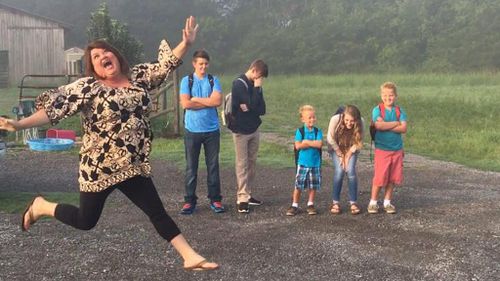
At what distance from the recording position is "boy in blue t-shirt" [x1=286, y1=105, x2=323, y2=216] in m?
7.06

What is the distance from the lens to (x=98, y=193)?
14.0 feet

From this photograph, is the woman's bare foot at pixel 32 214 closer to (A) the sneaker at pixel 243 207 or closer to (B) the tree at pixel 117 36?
(A) the sneaker at pixel 243 207

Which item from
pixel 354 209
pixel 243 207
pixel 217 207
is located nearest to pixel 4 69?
pixel 217 207

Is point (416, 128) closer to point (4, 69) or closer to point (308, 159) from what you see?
point (308, 159)

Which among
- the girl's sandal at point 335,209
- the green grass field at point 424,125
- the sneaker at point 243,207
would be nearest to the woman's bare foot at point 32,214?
the sneaker at point 243,207

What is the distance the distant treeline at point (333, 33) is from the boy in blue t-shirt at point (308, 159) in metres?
49.6

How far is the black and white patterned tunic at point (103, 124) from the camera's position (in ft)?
13.8

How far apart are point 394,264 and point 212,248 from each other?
5.46 ft

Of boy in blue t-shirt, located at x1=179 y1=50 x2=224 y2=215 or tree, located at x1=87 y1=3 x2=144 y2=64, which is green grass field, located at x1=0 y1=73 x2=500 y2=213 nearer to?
boy in blue t-shirt, located at x1=179 y1=50 x2=224 y2=215

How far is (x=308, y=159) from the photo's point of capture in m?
7.10

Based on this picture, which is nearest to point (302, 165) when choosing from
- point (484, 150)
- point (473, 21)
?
point (484, 150)

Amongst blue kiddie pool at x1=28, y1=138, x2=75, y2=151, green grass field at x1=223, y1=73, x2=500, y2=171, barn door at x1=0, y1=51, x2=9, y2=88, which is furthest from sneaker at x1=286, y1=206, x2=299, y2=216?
barn door at x1=0, y1=51, x2=9, y2=88

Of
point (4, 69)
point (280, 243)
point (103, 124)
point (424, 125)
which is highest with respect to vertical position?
point (4, 69)

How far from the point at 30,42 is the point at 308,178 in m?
31.5
